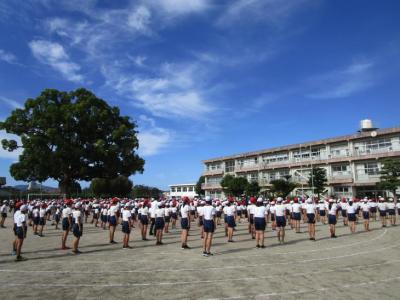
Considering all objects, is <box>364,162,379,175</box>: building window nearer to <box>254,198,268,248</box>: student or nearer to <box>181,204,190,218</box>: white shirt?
<box>254,198,268,248</box>: student

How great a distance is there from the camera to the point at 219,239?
16.0 metres

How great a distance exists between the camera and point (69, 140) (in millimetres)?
43594

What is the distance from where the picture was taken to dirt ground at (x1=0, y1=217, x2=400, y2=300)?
7.14 m

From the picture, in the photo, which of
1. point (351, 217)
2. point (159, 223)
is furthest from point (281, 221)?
point (351, 217)

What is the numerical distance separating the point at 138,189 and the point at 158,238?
63872 millimetres

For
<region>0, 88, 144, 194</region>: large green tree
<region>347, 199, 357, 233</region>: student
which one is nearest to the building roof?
<region>0, 88, 144, 194</region>: large green tree

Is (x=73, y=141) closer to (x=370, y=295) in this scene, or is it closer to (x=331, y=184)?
(x=331, y=184)

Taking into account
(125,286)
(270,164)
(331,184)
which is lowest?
(125,286)

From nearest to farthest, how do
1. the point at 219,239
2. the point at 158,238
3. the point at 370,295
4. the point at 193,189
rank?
the point at 370,295, the point at 158,238, the point at 219,239, the point at 193,189

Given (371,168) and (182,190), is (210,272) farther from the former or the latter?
(182,190)

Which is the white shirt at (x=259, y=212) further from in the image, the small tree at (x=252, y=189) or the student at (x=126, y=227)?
the small tree at (x=252, y=189)

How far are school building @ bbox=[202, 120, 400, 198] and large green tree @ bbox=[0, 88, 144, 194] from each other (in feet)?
69.9

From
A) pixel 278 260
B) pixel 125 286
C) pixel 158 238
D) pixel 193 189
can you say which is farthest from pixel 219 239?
pixel 193 189

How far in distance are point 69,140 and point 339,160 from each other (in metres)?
34.8
